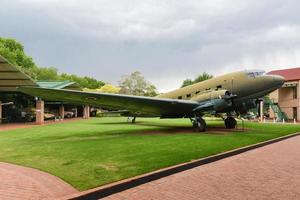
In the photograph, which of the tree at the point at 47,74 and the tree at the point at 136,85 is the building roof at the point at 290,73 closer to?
the tree at the point at 136,85

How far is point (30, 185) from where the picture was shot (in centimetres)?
671

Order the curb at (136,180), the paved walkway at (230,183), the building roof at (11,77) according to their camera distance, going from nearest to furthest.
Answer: the curb at (136,180) → the paved walkway at (230,183) → the building roof at (11,77)

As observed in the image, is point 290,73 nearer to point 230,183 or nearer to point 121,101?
point 121,101

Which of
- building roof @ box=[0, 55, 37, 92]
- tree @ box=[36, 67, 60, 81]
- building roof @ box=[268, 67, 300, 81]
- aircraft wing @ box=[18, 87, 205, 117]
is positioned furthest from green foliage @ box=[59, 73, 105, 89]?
aircraft wing @ box=[18, 87, 205, 117]

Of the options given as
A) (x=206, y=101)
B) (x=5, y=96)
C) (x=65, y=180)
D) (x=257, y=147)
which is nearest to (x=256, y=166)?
(x=257, y=147)

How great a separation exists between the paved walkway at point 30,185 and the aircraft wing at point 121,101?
815 centimetres

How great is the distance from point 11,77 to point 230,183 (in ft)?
87.8

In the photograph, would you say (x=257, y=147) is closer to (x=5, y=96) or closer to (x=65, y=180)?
(x=65, y=180)

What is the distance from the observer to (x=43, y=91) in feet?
52.4

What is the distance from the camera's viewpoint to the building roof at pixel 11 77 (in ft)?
86.8

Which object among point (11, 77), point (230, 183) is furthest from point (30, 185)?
point (11, 77)

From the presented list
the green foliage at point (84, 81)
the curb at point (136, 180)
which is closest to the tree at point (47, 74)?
the green foliage at point (84, 81)

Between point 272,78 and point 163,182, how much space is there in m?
15.1

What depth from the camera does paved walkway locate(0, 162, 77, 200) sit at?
236 inches
